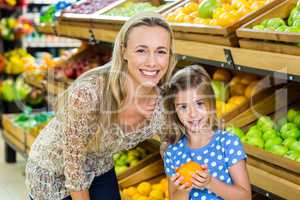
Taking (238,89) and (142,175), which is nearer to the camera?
(238,89)

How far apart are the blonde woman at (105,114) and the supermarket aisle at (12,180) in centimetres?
267

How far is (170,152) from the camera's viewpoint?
7.74 feet

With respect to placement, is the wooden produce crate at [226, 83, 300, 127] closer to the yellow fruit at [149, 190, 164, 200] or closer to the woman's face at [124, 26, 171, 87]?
the yellow fruit at [149, 190, 164, 200]

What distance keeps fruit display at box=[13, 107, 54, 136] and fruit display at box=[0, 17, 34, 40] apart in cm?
140

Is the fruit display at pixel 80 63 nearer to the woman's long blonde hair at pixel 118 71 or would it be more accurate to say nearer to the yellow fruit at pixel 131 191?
the yellow fruit at pixel 131 191

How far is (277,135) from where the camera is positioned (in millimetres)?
2844

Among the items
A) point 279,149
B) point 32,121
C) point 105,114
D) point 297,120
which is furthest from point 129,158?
point 32,121

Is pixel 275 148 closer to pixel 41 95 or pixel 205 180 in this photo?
pixel 205 180

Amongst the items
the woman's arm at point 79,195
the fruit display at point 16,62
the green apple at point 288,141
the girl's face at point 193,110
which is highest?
the girl's face at point 193,110

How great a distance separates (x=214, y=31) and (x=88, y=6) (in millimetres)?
2329

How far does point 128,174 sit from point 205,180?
1.76 metres

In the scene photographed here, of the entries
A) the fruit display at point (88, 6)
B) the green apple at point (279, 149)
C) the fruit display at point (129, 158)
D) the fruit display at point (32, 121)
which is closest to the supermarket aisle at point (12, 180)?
the fruit display at point (32, 121)

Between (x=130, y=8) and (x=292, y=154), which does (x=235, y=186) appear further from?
A: (x=130, y=8)

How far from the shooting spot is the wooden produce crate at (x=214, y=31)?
277 centimetres
